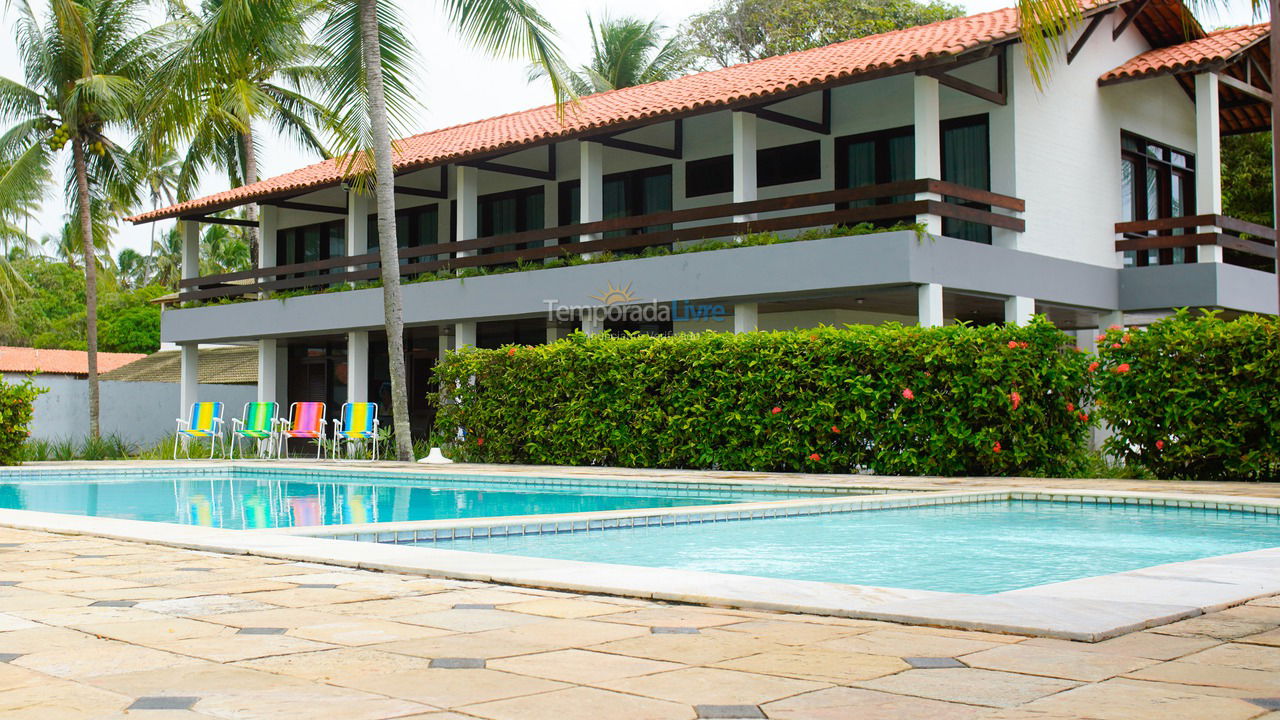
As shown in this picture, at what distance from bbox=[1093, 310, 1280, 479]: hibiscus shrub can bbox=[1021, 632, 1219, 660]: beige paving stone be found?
Result: 352 inches

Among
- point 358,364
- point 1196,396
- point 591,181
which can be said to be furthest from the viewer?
point 358,364

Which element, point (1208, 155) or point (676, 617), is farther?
point (1208, 155)

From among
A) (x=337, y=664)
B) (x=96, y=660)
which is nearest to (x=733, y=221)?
(x=337, y=664)

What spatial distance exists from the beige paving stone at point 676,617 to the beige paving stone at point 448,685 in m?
1.01

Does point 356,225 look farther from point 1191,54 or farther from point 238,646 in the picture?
point 238,646

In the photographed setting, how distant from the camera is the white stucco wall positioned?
2634cm

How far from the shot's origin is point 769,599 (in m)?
4.89

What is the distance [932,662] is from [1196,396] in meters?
10.0

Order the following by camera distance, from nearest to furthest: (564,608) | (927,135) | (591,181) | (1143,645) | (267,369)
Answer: (1143,645), (564,608), (927,135), (591,181), (267,369)

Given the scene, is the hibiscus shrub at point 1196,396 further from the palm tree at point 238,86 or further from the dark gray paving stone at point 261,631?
the palm tree at point 238,86

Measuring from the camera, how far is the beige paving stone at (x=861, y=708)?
305 centimetres

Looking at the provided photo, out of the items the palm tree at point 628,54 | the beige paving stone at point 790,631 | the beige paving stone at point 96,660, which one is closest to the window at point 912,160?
the beige paving stone at point 790,631

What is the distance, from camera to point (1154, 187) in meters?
20.4

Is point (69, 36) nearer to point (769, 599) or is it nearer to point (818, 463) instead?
point (818, 463)
